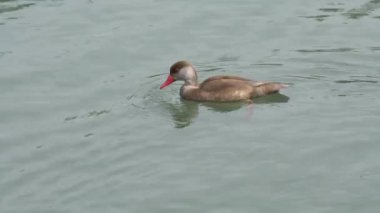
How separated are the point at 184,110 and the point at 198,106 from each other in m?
0.22

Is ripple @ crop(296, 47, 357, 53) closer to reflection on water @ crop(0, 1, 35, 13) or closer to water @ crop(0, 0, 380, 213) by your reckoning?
water @ crop(0, 0, 380, 213)

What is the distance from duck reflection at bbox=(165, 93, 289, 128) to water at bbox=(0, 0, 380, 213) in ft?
0.14

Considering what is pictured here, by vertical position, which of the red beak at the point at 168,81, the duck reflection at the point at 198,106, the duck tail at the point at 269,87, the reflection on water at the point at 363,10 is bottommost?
the duck reflection at the point at 198,106

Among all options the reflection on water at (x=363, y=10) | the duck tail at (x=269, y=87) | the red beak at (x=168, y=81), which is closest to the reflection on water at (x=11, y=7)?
the red beak at (x=168, y=81)

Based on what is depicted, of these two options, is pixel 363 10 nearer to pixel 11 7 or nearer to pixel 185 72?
pixel 185 72

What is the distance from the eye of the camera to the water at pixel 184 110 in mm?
11062

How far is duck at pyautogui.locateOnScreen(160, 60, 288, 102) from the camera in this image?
46.5 feet

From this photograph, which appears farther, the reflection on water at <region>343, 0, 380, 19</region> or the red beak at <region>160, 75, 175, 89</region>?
the reflection on water at <region>343, 0, 380, 19</region>

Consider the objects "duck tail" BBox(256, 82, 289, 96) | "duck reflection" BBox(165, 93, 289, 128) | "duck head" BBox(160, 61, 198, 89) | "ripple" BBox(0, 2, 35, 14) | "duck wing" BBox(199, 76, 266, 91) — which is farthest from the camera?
"ripple" BBox(0, 2, 35, 14)

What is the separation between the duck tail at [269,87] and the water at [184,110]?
0.48 feet

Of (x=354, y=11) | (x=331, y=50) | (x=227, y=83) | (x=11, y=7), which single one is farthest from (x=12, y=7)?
(x=227, y=83)

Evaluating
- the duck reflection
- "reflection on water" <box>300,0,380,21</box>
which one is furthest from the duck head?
"reflection on water" <box>300,0,380,21</box>

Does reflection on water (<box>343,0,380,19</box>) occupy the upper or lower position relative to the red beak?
upper

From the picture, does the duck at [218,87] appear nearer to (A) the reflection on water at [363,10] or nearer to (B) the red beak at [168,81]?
(B) the red beak at [168,81]
